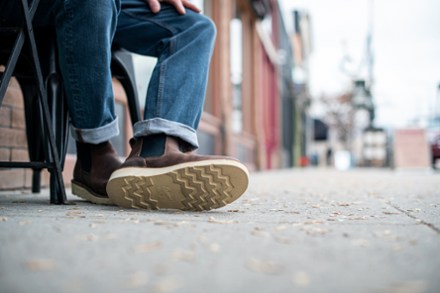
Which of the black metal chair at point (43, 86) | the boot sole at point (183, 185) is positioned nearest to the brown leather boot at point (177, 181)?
the boot sole at point (183, 185)

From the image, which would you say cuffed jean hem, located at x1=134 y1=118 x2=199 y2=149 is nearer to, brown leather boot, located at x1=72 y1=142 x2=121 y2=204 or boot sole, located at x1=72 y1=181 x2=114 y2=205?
brown leather boot, located at x1=72 y1=142 x2=121 y2=204

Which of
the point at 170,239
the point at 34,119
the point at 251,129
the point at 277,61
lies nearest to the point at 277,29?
the point at 277,61

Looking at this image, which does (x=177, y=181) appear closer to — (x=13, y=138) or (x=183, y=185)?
(x=183, y=185)

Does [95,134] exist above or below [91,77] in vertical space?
below

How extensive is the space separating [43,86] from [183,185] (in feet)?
1.83

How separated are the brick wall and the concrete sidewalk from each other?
1.19 meters

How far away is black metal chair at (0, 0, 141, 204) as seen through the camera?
5.45 feet

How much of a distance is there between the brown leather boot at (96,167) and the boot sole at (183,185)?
6.1 inches

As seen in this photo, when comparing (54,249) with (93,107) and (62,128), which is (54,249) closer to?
(93,107)

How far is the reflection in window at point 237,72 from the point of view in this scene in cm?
788

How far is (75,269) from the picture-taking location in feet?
2.69

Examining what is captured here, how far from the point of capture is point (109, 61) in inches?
68.7

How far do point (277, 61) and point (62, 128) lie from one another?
40.7 feet

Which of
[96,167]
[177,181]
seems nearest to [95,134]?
[96,167]
